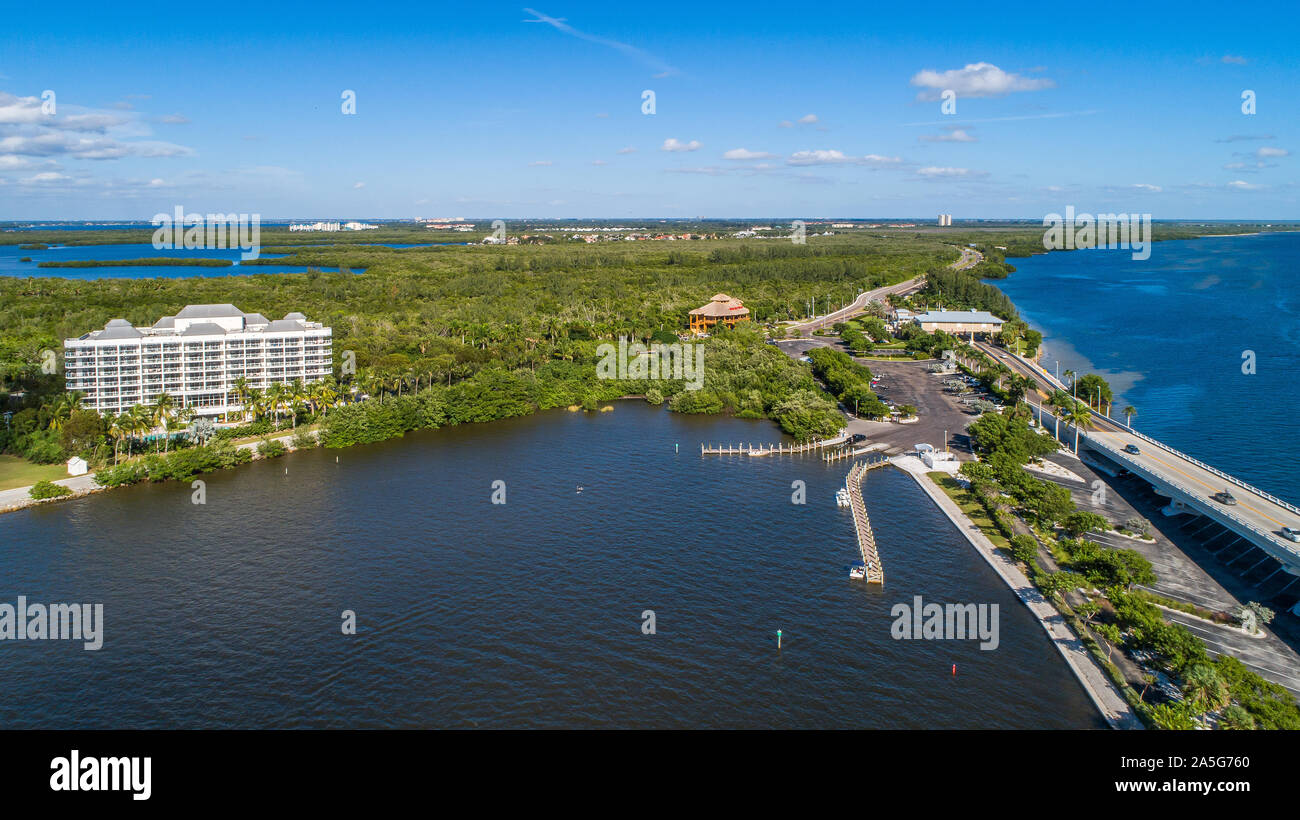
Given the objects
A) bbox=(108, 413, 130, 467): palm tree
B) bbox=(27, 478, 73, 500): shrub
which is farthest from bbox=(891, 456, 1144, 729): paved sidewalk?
bbox=(27, 478, 73, 500): shrub

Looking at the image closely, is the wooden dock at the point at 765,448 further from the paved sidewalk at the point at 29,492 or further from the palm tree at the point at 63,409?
the palm tree at the point at 63,409

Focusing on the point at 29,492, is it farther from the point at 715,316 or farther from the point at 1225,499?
the point at 715,316

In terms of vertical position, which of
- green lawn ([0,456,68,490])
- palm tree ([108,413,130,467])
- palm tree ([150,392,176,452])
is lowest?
green lawn ([0,456,68,490])

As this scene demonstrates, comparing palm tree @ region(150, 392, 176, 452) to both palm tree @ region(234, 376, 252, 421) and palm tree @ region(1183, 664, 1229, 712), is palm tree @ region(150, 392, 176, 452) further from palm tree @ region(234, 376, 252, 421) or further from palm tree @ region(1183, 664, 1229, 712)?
palm tree @ region(1183, 664, 1229, 712)
